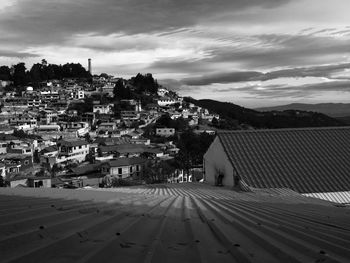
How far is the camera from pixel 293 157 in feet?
42.5

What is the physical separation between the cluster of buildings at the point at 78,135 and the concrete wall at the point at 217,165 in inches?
738

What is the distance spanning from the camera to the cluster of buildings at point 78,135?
4075 cm

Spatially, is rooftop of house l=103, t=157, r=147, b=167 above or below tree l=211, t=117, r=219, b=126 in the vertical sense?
below

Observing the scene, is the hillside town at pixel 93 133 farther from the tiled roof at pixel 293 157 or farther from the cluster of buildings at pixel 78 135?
the tiled roof at pixel 293 157

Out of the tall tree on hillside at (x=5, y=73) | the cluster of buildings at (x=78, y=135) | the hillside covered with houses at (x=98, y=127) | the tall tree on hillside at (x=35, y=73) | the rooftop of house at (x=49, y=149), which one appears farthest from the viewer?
the tall tree on hillside at (x=5, y=73)

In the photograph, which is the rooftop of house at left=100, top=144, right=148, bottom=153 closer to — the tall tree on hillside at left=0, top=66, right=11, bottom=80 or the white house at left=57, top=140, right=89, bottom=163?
the white house at left=57, top=140, right=89, bottom=163

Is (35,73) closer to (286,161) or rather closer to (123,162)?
(123,162)

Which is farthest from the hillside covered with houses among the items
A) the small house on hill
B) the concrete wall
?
the small house on hill

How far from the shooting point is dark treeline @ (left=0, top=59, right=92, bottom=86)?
12488 centimetres

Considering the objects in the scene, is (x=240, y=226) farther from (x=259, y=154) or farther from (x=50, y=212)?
(x=259, y=154)

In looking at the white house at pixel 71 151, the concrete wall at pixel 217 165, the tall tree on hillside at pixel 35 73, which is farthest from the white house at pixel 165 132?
the tall tree on hillside at pixel 35 73

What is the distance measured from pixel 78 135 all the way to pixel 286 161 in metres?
60.2

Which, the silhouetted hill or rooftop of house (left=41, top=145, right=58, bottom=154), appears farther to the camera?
the silhouetted hill

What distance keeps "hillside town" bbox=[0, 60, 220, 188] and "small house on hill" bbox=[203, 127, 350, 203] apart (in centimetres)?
1413
